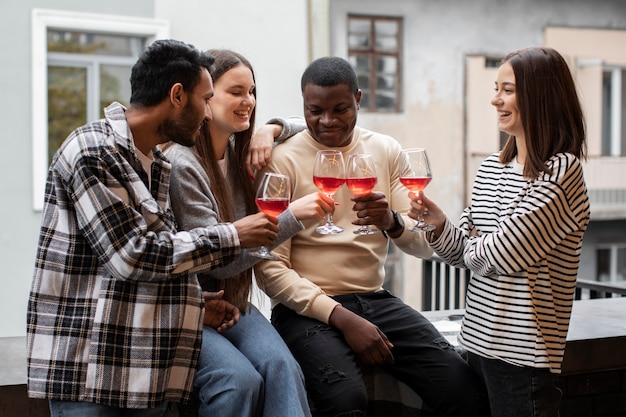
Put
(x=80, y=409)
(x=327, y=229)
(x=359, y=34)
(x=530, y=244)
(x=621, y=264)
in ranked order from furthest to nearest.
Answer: (x=621, y=264)
(x=359, y=34)
(x=327, y=229)
(x=530, y=244)
(x=80, y=409)

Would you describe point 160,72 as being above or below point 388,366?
above

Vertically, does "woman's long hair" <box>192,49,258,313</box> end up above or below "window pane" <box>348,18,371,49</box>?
below

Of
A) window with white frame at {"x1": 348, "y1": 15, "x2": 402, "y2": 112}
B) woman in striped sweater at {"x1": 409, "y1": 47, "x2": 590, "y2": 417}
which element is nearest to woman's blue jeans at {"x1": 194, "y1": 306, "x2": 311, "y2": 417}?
woman in striped sweater at {"x1": 409, "y1": 47, "x2": 590, "y2": 417}

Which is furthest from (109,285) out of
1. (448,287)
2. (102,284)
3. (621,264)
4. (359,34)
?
(621,264)

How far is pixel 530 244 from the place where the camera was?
217 centimetres

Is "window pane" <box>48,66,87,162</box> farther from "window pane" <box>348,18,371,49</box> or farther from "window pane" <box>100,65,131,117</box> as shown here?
"window pane" <box>348,18,371,49</box>

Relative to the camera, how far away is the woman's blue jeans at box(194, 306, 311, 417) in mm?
2062

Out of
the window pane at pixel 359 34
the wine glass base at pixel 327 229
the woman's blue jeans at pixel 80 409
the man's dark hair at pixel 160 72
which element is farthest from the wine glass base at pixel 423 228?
the window pane at pixel 359 34

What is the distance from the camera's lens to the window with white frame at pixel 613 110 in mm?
11797

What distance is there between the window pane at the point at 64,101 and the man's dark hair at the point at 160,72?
4.92 meters

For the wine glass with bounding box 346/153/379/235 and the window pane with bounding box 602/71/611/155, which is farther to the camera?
the window pane with bounding box 602/71/611/155

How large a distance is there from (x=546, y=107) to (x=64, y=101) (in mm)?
5292

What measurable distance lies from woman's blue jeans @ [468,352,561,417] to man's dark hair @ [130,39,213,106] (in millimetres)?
1139

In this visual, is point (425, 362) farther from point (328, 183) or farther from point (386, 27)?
point (386, 27)
